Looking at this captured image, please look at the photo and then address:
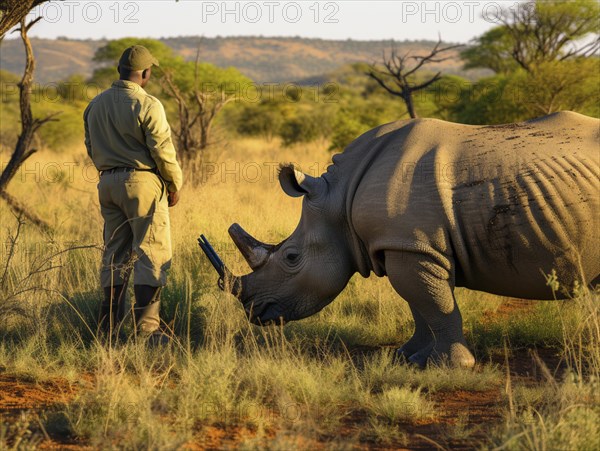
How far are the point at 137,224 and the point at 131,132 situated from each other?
635mm

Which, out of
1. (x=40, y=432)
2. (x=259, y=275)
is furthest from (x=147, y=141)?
(x=40, y=432)

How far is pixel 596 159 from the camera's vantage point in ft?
17.5

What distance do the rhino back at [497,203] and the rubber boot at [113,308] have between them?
1855mm

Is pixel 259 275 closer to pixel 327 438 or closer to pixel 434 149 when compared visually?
pixel 434 149

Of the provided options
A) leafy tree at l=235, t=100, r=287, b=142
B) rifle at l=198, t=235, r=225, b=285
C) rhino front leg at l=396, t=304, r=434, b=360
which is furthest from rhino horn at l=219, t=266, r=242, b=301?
leafy tree at l=235, t=100, r=287, b=142

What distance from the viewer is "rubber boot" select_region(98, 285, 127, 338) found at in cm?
629

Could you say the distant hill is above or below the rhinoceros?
above

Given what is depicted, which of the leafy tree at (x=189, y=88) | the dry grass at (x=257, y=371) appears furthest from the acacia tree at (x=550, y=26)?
the dry grass at (x=257, y=371)

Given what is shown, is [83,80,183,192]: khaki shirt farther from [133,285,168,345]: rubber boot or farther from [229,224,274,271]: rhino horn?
[133,285,168,345]: rubber boot

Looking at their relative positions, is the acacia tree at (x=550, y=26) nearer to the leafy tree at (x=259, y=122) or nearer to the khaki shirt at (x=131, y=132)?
the leafy tree at (x=259, y=122)

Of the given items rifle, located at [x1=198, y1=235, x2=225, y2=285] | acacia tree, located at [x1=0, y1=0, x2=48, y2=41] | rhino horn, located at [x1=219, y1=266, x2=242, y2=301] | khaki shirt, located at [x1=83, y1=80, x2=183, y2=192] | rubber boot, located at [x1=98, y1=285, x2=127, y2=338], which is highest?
acacia tree, located at [x1=0, y1=0, x2=48, y2=41]

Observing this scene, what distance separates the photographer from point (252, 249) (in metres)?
6.15

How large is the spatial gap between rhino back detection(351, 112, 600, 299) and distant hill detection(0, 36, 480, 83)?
8903 centimetres

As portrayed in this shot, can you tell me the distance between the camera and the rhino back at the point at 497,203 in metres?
5.30
